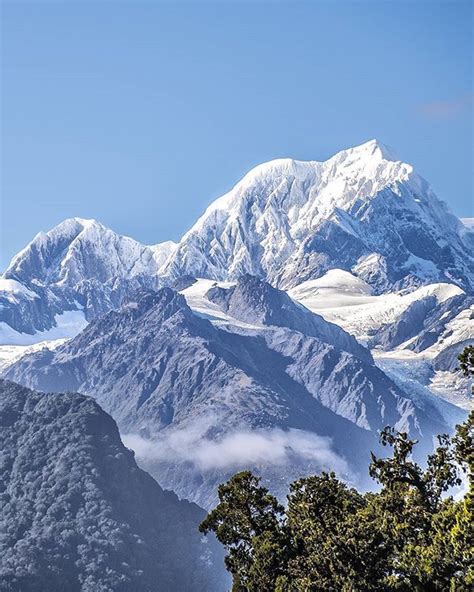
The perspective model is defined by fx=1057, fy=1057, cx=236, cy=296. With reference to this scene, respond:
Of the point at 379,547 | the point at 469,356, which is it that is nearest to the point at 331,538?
the point at 379,547

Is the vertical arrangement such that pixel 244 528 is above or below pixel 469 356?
below

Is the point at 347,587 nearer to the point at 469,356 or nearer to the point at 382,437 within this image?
the point at 382,437

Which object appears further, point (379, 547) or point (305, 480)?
point (305, 480)

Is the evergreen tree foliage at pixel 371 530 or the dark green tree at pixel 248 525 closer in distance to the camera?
the evergreen tree foliage at pixel 371 530

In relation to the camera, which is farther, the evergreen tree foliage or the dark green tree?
the dark green tree

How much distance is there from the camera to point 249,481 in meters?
94.1

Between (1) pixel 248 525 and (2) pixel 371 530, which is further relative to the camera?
(1) pixel 248 525

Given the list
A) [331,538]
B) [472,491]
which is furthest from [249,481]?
[472,491]

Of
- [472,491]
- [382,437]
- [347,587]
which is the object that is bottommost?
[347,587]

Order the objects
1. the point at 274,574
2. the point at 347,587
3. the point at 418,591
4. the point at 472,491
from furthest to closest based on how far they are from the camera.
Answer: the point at 274,574, the point at 347,587, the point at 418,591, the point at 472,491

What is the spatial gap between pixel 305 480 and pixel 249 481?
5.01 metres

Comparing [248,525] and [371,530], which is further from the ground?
[371,530]

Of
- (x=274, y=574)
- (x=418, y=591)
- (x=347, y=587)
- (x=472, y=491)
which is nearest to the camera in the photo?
(x=472, y=491)

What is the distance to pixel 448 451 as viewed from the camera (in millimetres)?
77250
